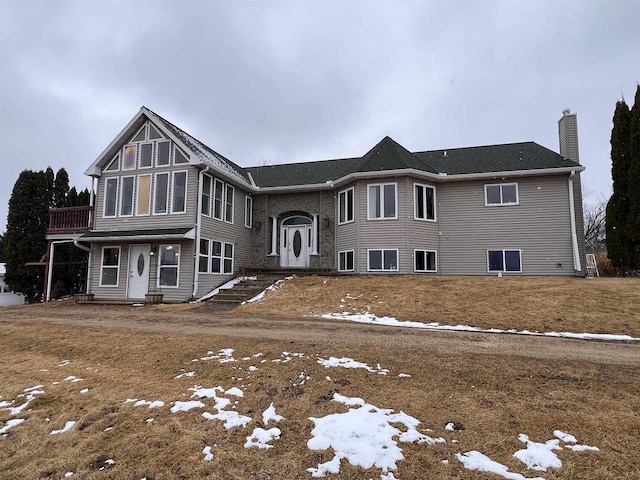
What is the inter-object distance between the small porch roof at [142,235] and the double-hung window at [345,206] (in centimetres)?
707

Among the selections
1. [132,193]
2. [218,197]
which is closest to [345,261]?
[218,197]

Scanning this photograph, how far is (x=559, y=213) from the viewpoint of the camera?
51.3ft

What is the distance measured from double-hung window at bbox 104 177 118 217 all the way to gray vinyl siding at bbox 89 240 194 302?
154cm

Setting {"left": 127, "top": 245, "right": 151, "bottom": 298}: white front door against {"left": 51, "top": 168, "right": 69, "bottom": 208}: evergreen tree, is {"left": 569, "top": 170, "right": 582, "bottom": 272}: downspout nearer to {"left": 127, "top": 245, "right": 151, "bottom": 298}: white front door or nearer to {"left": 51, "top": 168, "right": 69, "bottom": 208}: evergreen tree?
{"left": 127, "top": 245, "right": 151, "bottom": 298}: white front door

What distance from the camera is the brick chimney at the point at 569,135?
53.6ft

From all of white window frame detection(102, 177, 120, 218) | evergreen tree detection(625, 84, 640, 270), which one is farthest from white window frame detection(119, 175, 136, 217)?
evergreen tree detection(625, 84, 640, 270)

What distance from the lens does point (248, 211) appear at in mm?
19328

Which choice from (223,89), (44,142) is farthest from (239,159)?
(223,89)

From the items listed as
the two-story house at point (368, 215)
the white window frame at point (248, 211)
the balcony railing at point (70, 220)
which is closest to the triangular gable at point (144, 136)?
the two-story house at point (368, 215)

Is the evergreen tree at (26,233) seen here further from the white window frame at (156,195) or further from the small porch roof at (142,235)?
the white window frame at (156,195)

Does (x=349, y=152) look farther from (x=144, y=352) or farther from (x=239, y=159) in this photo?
(x=144, y=352)

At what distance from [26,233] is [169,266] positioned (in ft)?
35.6

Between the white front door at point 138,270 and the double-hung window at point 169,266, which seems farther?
the white front door at point 138,270

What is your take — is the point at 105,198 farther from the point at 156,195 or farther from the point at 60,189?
the point at 60,189
